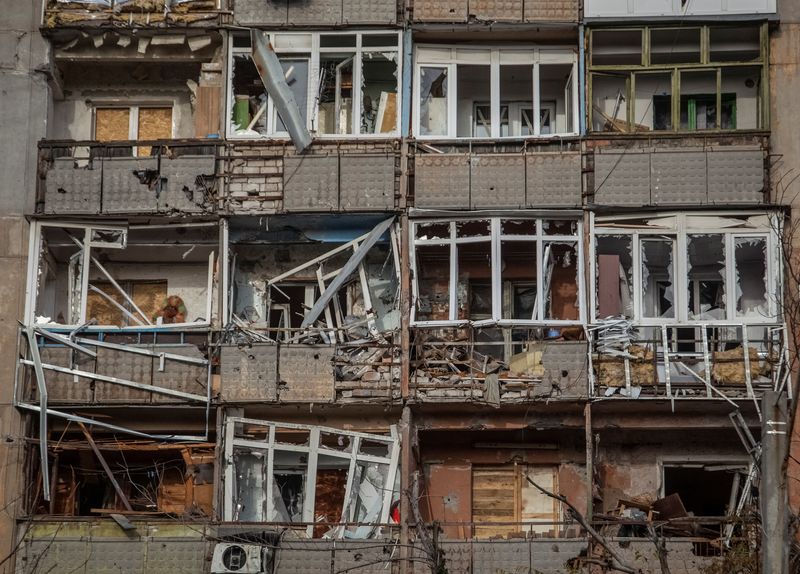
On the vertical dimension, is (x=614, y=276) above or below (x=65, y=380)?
above

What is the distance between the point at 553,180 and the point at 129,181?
699 centimetres

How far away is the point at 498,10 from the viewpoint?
2342cm

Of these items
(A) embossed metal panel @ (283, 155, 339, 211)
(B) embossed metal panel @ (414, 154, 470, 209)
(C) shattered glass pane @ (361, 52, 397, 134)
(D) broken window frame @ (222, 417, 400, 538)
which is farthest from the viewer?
(C) shattered glass pane @ (361, 52, 397, 134)

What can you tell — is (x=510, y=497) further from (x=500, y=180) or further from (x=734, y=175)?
(x=734, y=175)

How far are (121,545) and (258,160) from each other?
6563mm

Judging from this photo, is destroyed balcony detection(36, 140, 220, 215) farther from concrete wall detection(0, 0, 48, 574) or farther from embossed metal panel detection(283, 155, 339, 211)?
embossed metal panel detection(283, 155, 339, 211)

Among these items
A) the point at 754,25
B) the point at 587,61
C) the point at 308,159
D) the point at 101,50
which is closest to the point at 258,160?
the point at 308,159

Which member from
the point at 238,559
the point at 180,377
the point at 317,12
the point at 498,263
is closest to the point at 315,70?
the point at 317,12

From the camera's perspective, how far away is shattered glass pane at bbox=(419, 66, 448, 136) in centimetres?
2384

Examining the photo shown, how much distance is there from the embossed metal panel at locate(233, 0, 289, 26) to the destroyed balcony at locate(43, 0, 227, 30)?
0.34 metres

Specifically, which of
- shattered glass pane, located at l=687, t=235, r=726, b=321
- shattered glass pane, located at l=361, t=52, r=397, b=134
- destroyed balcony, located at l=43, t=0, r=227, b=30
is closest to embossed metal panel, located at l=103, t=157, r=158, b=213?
destroyed balcony, located at l=43, t=0, r=227, b=30

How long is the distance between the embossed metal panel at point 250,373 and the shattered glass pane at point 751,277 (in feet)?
24.5

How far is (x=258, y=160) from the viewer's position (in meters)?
23.3

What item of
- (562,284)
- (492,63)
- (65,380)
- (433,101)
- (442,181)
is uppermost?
(492,63)
